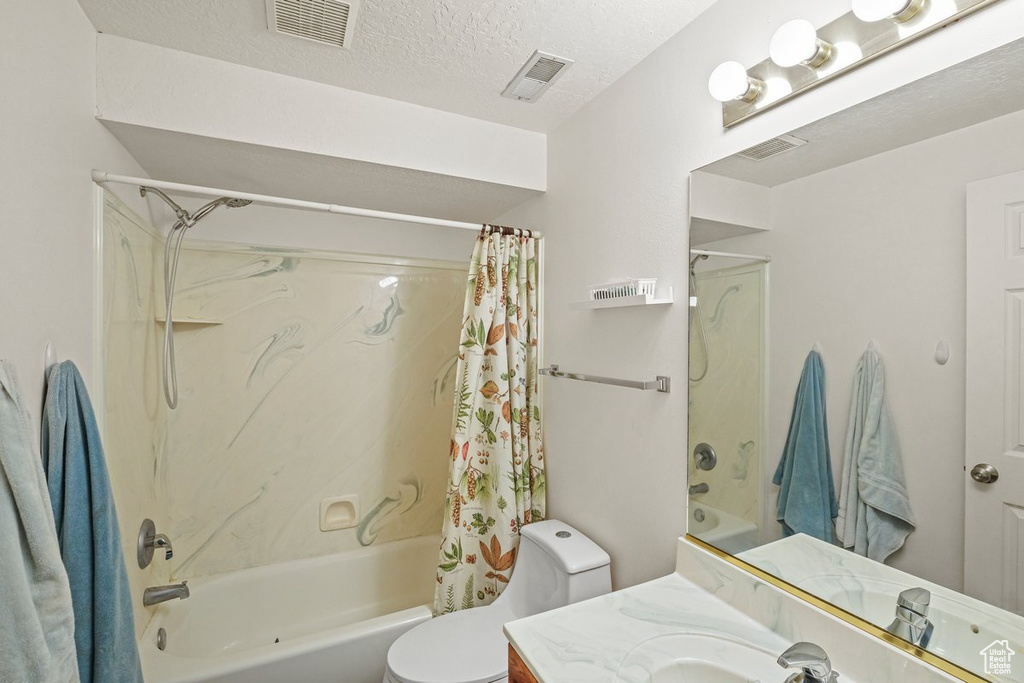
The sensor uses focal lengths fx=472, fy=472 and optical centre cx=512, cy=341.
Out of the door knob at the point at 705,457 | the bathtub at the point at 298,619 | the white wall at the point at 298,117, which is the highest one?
the white wall at the point at 298,117

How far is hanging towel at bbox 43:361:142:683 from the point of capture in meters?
1.07

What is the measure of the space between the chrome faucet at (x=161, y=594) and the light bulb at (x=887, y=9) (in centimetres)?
263

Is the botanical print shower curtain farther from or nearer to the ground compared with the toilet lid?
farther from the ground

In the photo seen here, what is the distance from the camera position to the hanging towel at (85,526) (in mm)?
1070

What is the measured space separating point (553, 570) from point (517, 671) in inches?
26.4

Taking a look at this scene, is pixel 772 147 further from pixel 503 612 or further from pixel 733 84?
pixel 503 612

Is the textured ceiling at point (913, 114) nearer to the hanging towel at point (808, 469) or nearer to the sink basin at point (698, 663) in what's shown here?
the hanging towel at point (808, 469)

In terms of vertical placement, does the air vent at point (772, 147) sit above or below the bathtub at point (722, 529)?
above

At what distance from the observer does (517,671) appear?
1.01 m

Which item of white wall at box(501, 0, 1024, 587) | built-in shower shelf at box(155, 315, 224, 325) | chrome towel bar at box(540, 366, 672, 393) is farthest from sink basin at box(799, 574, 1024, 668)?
built-in shower shelf at box(155, 315, 224, 325)

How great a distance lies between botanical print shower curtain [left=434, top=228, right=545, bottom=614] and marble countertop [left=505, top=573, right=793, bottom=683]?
31.1 inches

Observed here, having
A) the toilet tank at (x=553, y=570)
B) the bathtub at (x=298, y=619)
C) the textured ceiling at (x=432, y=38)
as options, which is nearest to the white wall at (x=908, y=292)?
the textured ceiling at (x=432, y=38)

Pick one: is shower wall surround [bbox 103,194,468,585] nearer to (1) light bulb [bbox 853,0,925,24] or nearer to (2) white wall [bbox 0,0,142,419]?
(2) white wall [bbox 0,0,142,419]

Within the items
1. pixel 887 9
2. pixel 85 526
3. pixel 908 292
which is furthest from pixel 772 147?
pixel 85 526
